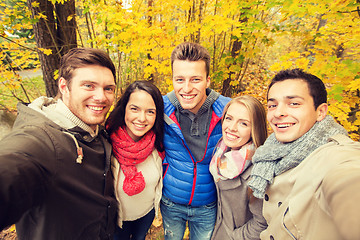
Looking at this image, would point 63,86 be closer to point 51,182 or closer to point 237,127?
point 51,182

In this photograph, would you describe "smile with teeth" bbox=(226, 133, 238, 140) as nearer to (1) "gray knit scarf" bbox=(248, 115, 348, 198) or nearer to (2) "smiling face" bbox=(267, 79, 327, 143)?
(1) "gray knit scarf" bbox=(248, 115, 348, 198)

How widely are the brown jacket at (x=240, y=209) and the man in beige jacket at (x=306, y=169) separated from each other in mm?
187

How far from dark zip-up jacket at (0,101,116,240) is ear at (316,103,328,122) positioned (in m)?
1.77

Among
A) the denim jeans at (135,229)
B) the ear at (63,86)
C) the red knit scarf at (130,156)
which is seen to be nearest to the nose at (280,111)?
the red knit scarf at (130,156)

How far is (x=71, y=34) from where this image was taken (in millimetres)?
3105

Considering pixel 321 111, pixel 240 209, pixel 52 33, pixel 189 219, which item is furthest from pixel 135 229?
pixel 52 33

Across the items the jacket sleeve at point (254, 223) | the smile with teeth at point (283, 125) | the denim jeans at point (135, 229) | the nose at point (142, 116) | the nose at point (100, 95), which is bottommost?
the denim jeans at point (135, 229)

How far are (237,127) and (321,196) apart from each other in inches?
33.0

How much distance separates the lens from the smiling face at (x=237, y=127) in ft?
4.93

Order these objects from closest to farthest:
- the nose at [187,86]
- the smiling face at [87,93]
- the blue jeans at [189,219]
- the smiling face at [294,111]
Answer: the smiling face at [294,111] → the smiling face at [87,93] → the nose at [187,86] → the blue jeans at [189,219]

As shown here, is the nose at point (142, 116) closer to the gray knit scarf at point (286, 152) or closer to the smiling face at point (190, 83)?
the smiling face at point (190, 83)

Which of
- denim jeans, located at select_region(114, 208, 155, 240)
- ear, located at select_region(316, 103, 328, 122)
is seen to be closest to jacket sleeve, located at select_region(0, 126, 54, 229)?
denim jeans, located at select_region(114, 208, 155, 240)

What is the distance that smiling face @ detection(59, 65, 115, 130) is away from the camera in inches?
51.4

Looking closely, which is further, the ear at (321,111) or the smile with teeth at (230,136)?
the smile with teeth at (230,136)
